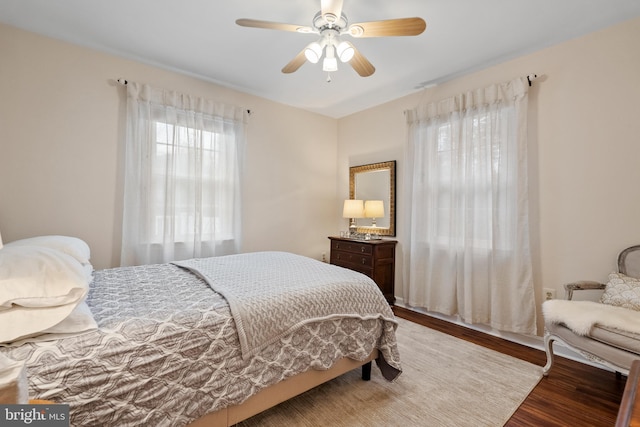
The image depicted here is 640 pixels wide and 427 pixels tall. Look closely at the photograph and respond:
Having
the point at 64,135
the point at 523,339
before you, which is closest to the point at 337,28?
the point at 64,135

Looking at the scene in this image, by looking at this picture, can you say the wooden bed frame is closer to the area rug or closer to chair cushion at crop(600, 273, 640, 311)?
the area rug

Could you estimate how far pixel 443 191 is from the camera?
10.7 ft

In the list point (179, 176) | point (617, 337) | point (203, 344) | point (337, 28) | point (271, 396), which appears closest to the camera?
point (203, 344)

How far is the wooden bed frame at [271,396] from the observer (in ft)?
4.43

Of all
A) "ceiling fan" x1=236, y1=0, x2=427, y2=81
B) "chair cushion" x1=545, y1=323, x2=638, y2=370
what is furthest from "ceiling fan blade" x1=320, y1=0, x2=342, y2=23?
"chair cushion" x1=545, y1=323, x2=638, y2=370

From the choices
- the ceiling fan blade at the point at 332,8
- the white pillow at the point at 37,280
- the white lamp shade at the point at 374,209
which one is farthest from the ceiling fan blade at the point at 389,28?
Result: the white lamp shade at the point at 374,209

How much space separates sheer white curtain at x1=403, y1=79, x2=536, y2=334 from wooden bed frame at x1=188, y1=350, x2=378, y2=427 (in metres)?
1.70

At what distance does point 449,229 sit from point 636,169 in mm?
1483

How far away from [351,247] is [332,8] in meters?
2.69

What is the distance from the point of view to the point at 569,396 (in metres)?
1.90

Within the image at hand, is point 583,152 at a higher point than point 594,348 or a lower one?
higher

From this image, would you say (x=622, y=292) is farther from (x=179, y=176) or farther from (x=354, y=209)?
(x=179, y=176)

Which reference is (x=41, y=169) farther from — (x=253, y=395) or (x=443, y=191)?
(x=443, y=191)

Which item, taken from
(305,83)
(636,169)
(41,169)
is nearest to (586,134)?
(636,169)
